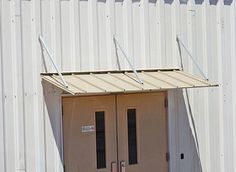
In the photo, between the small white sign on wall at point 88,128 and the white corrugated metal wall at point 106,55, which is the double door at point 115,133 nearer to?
the small white sign on wall at point 88,128

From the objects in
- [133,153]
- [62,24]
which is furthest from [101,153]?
[62,24]

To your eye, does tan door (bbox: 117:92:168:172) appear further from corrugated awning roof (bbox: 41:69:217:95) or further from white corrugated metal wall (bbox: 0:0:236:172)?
corrugated awning roof (bbox: 41:69:217:95)

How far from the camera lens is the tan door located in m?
8.38

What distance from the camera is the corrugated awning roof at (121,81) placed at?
7242 millimetres

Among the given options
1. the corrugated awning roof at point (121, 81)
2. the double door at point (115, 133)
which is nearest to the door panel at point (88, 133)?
the double door at point (115, 133)

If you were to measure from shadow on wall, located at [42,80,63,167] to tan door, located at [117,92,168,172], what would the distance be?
0.99 meters

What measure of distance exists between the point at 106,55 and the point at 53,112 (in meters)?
1.21

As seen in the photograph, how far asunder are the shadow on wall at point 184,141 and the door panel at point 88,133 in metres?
1.23

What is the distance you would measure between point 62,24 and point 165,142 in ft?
8.24

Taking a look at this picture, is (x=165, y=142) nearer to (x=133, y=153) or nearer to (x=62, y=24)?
(x=133, y=153)

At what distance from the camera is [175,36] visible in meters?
8.93

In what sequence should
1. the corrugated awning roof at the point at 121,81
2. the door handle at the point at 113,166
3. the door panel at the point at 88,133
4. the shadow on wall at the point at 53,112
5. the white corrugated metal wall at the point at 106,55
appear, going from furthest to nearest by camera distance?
the door handle at the point at 113,166 → the door panel at the point at 88,133 → the shadow on wall at the point at 53,112 → the white corrugated metal wall at the point at 106,55 → the corrugated awning roof at the point at 121,81

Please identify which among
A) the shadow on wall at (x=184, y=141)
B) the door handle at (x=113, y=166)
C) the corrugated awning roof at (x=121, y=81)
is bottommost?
the door handle at (x=113, y=166)

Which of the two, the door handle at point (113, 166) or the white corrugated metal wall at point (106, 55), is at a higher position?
the white corrugated metal wall at point (106, 55)
